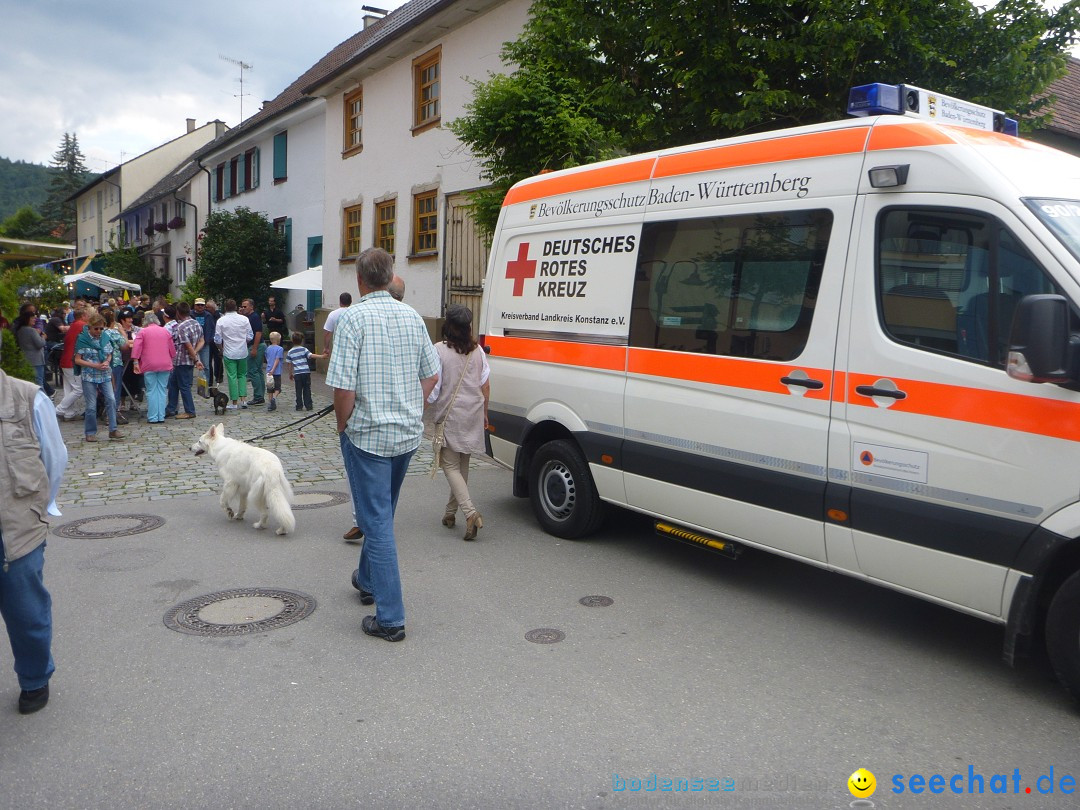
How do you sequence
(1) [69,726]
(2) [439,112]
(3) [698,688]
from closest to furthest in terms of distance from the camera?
(1) [69,726] < (3) [698,688] < (2) [439,112]

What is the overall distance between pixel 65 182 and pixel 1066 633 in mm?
119205

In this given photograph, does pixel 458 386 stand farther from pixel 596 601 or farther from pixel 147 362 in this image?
pixel 147 362

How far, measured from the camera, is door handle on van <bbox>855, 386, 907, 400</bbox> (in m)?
4.43

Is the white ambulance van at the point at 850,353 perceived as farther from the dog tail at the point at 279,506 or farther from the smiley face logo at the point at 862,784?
the dog tail at the point at 279,506

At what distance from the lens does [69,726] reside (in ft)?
12.3

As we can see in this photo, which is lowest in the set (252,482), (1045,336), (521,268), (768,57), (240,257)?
(252,482)

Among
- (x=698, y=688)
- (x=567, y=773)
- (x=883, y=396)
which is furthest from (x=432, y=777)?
(x=883, y=396)

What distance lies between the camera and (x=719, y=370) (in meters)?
5.40

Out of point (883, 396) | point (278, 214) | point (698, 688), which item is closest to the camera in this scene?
point (698, 688)

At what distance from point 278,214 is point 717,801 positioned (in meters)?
26.8

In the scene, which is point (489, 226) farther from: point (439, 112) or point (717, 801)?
Result: point (717, 801)

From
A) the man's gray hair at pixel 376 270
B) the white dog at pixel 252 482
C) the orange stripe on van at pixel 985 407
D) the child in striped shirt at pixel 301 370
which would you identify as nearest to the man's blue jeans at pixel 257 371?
the child in striped shirt at pixel 301 370

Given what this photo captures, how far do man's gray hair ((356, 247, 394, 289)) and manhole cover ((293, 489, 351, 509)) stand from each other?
367cm

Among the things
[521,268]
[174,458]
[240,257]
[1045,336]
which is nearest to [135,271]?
[240,257]
